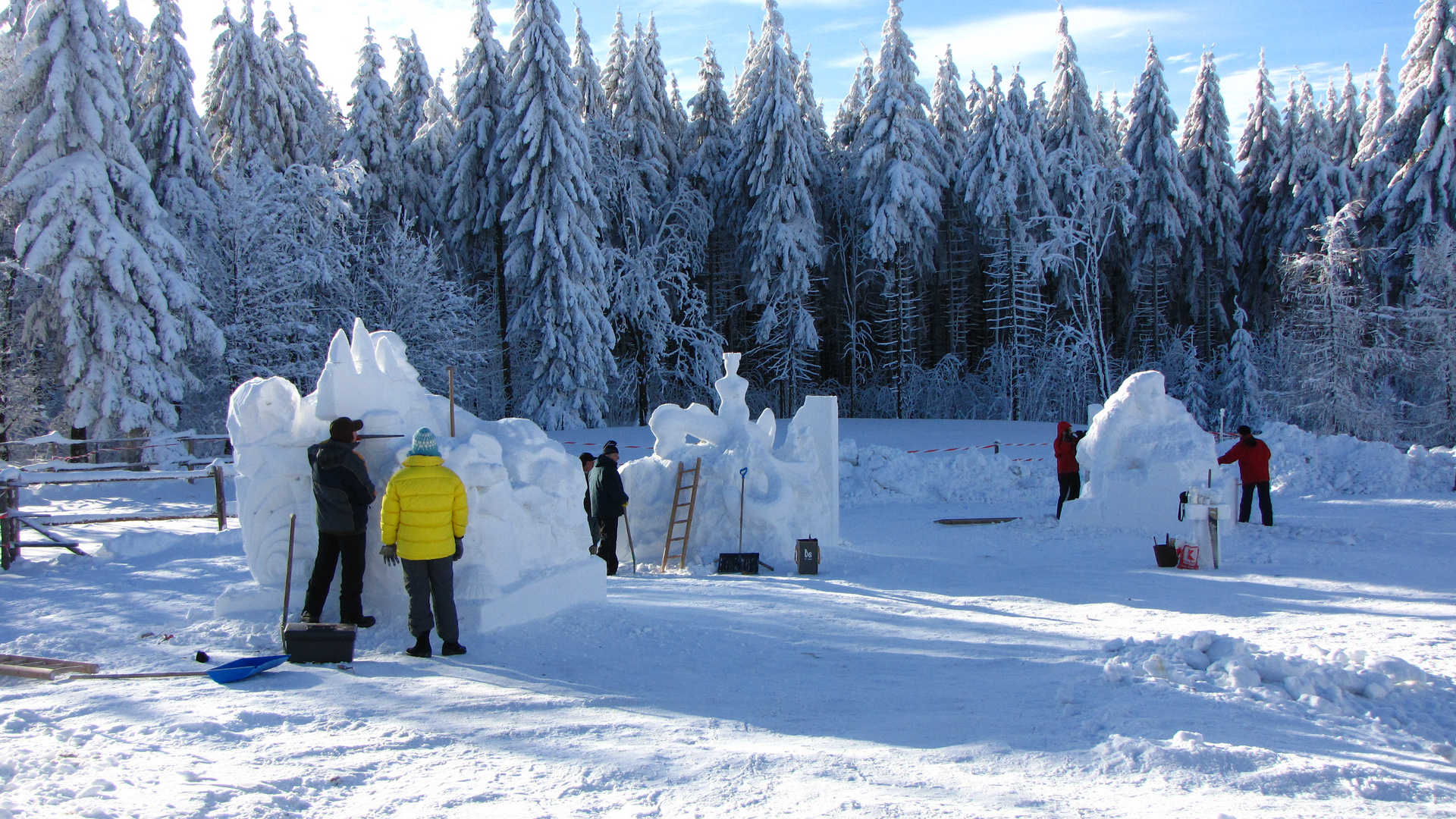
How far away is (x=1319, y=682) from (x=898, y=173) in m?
25.7

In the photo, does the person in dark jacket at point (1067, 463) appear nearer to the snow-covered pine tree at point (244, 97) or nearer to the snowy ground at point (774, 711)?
the snowy ground at point (774, 711)

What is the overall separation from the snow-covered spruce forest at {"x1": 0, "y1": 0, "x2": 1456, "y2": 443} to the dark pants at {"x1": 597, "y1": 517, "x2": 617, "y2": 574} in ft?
43.6

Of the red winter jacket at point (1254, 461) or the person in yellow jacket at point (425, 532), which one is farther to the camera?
the red winter jacket at point (1254, 461)

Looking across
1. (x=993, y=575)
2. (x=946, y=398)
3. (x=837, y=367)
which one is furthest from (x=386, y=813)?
(x=837, y=367)

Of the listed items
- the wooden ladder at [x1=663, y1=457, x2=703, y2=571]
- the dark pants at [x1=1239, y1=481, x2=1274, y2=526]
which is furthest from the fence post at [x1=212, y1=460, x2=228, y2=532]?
the dark pants at [x1=1239, y1=481, x2=1274, y2=526]

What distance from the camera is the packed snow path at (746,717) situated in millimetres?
3938

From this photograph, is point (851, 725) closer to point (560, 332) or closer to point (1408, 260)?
point (560, 332)

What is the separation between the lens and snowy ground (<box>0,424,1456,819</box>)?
395cm

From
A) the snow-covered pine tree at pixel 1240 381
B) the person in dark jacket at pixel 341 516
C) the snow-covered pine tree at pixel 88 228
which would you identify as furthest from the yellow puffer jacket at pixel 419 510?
the snow-covered pine tree at pixel 1240 381

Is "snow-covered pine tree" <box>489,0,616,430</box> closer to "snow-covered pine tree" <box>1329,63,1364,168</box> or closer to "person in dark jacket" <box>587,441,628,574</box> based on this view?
"person in dark jacket" <box>587,441,628,574</box>

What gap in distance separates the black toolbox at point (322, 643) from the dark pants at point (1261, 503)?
1150 cm

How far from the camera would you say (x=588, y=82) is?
2825 centimetres

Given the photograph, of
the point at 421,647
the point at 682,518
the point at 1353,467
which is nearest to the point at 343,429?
the point at 421,647

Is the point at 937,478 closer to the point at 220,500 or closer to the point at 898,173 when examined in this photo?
the point at 220,500
